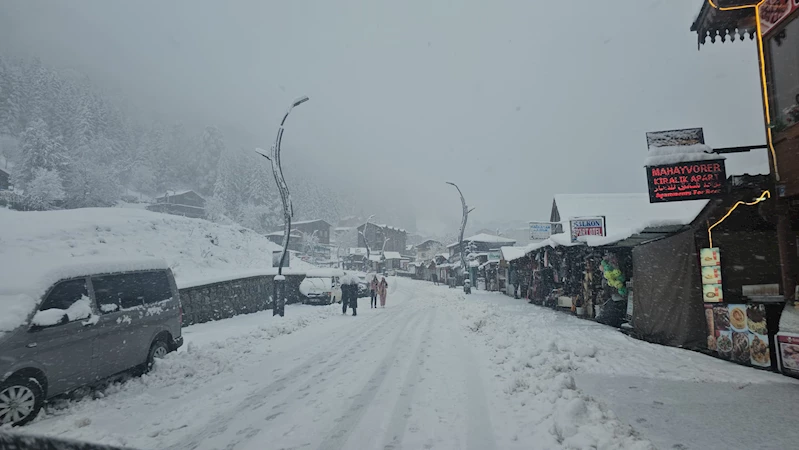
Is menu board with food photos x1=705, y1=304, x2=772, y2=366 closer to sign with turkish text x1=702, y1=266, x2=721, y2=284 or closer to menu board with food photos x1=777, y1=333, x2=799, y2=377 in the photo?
menu board with food photos x1=777, y1=333, x2=799, y2=377

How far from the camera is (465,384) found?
6738 millimetres

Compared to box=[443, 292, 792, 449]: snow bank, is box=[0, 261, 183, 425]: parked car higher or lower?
higher

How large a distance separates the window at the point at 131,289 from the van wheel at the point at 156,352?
86 centimetres

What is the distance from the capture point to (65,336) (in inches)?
227

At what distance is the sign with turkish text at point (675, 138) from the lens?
→ 9.61m

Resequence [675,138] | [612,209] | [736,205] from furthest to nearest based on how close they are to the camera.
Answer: [612,209] < [675,138] < [736,205]

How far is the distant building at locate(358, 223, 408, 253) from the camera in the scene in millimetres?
108562

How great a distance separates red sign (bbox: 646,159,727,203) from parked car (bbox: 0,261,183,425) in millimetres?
11604

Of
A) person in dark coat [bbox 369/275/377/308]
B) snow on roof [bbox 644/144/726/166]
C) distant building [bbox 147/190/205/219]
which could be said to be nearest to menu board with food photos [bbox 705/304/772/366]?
snow on roof [bbox 644/144/726/166]

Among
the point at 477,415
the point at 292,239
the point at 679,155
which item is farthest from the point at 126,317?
the point at 292,239

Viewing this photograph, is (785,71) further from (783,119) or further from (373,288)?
(373,288)

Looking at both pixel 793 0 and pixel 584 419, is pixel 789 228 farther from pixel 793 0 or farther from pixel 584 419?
pixel 584 419

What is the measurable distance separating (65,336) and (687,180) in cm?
1232

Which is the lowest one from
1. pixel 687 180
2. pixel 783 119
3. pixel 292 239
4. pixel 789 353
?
pixel 789 353
